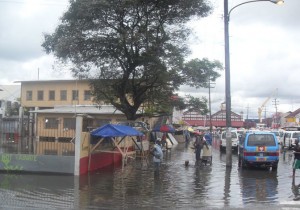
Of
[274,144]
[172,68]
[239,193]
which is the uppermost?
[172,68]

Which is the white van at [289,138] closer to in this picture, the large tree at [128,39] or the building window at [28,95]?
the large tree at [128,39]

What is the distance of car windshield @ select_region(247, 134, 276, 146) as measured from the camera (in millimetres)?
20625

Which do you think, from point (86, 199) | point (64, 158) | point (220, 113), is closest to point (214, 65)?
point (64, 158)

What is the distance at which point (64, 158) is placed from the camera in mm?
17031

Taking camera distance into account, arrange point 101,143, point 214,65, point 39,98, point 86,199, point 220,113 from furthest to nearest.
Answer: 1. point 220,113
2. point 39,98
3. point 214,65
4. point 101,143
5. point 86,199

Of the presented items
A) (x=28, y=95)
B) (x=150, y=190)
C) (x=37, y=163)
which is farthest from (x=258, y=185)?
(x=28, y=95)

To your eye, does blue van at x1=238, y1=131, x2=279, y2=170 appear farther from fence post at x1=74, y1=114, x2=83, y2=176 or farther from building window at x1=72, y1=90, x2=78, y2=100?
building window at x1=72, y1=90, x2=78, y2=100

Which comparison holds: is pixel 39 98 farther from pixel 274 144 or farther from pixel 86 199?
pixel 86 199

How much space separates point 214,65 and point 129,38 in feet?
51.6

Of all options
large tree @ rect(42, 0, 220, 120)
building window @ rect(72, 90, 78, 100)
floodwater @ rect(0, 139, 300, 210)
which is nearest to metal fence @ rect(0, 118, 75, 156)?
floodwater @ rect(0, 139, 300, 210)

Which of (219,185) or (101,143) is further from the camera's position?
(101,143)

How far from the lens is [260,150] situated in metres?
20.3

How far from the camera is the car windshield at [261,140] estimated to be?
20.6 meters

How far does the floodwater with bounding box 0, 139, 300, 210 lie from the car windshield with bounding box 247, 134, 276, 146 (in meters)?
1.86
